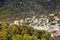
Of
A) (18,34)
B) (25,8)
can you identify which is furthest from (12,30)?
(25,8)

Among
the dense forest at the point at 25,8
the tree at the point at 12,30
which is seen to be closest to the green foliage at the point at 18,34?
the tree at the point at 12,30

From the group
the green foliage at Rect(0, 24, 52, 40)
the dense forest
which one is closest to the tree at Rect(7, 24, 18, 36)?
the green foliage at Rect(0, 24, 52, 40)

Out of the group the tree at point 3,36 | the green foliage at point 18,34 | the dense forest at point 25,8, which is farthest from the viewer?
the dense forest at point 25,8

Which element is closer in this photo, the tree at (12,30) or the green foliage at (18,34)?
the green foliage at (18,34)

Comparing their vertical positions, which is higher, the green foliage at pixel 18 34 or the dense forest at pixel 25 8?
the green foliage at pixel 18 34

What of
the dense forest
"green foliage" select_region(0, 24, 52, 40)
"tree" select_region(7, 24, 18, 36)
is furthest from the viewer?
the dense forest

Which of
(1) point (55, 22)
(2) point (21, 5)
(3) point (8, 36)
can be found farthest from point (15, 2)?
(3) point (8, 36)

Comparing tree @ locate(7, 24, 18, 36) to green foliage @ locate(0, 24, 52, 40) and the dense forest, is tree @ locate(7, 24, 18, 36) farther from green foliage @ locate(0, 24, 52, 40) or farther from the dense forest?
the dense forest

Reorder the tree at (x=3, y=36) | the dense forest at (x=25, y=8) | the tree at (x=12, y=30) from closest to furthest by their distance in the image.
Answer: the tree at (x=3, y=36) < the tree at (x=12, y=30) < the dense forest at (x=25, y=8)

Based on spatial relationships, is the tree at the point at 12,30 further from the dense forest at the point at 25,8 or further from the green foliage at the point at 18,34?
the dense forest at the point at 25,8
